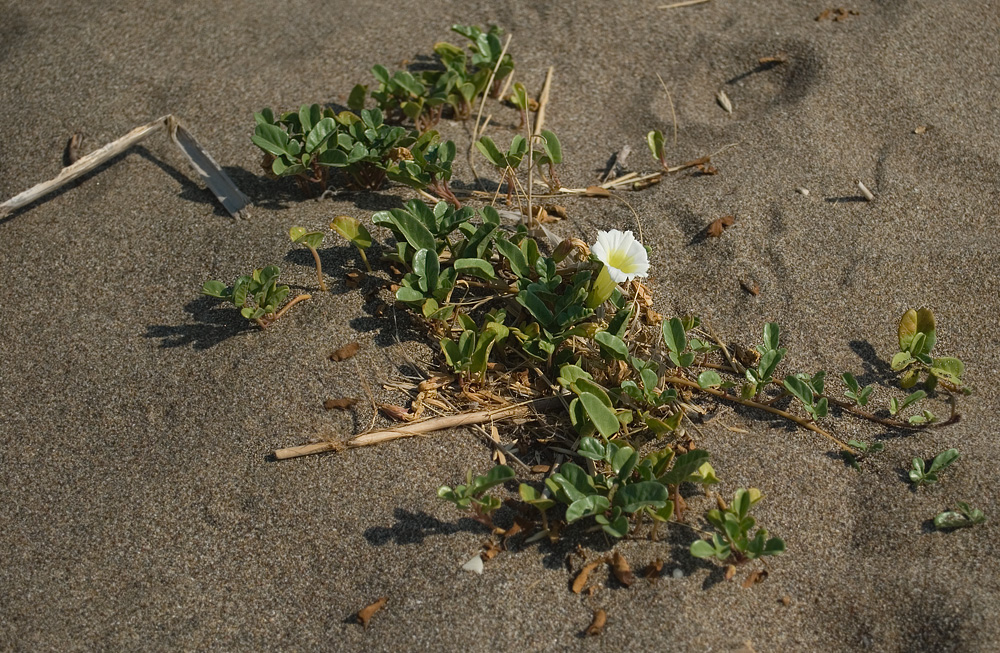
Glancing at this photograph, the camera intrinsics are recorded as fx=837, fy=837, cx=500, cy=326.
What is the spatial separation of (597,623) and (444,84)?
5.89 ft

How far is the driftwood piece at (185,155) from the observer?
8.13ft

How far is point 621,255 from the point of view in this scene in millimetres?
2107

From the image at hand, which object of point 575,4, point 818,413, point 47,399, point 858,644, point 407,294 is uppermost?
point 575,4

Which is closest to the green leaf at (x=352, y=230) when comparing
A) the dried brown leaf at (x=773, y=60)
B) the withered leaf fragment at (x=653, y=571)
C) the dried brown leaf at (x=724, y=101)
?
the withered leaf fragment at (x=653, y=571)

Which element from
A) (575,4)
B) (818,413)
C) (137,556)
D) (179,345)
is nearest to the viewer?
(137,556)

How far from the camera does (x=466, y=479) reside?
1927 mm

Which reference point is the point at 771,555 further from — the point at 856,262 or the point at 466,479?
the point at 856,262

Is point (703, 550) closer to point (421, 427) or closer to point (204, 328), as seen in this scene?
point (421, 427)

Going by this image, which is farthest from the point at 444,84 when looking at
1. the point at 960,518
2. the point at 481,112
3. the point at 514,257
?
the point at 960,518

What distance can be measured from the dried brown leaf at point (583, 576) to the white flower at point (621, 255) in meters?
0.68

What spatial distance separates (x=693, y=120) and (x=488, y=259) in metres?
1.04

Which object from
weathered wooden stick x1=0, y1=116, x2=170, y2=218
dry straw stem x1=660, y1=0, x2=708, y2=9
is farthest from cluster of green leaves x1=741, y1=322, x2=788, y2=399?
weathered wooden stick x1=0, y1=116, x2=170, y2=218

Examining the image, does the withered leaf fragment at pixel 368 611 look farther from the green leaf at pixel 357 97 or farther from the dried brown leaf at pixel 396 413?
the green leaf at pixel 357 97

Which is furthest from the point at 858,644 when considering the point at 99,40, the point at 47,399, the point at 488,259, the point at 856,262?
the point at 99,40
